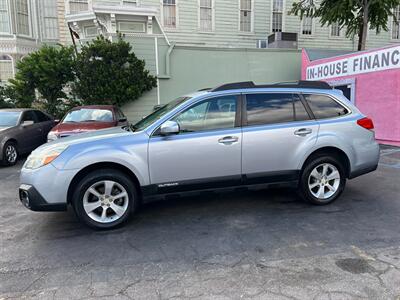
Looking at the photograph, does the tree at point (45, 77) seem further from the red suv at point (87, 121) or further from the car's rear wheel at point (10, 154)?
the car's rear wheel at point (10, 154)

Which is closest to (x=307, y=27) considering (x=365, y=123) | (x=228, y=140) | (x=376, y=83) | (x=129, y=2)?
(x=129, y=2)

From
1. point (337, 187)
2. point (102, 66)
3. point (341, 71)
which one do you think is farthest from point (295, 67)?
point (337, 187)

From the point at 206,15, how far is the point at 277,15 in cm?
438

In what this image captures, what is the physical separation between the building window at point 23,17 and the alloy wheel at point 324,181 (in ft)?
70.1

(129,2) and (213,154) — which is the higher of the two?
(129,2)

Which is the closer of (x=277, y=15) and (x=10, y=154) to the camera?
(x=10, y=154)

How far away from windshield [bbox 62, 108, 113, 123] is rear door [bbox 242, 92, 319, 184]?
532cm

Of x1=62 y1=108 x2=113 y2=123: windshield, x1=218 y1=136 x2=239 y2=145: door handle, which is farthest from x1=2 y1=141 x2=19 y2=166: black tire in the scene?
x1=218 y1=136 x2=239 y2=145: door handle

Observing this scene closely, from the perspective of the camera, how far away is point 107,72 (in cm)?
1275

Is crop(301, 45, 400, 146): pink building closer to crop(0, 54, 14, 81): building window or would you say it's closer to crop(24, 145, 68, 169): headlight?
crop(24, 145, 68, 169): headlight

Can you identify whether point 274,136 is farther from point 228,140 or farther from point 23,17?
point 23,17

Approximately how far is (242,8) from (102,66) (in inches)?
404

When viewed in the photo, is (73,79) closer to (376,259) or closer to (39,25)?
(39,25)

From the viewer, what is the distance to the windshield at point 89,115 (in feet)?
29.2
